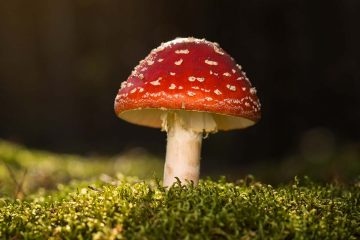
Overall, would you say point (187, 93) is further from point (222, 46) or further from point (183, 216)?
point (222, 46)

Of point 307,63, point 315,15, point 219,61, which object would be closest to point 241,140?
point 307,63

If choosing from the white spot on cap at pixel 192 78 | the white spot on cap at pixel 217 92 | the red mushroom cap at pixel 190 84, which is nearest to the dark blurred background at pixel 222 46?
the red mushroom cap at pixel 190 84

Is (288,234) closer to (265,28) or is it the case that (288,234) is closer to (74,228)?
(74,228)

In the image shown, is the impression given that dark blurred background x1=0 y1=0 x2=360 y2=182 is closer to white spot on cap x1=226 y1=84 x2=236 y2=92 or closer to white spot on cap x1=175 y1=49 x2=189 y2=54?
white spot on cap x1=226 y1=84 x2=236 y2=92

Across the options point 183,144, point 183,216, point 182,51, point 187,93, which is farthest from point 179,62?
point 183,216

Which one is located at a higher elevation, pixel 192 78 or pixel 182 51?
pixel 182 51

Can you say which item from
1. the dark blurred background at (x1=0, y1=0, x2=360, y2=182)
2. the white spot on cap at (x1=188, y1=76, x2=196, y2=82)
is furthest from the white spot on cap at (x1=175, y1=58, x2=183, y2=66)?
the dark blurred background at (x1=0, y1=0, x2=360, y2=182)
